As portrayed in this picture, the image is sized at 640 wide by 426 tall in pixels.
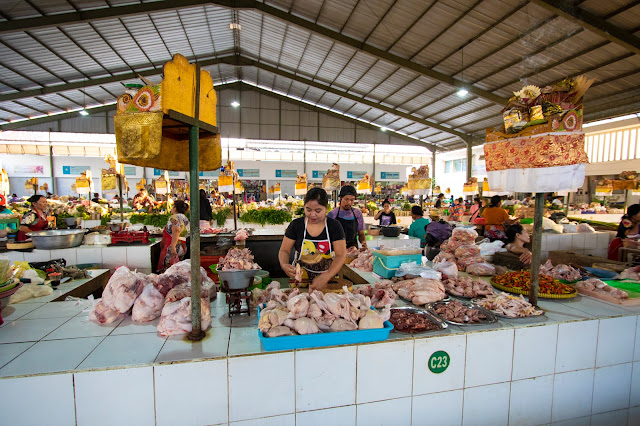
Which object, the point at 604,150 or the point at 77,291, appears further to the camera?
the point at 604,150

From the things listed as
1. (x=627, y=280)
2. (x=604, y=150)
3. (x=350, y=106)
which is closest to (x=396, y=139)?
(x=350, y=106)

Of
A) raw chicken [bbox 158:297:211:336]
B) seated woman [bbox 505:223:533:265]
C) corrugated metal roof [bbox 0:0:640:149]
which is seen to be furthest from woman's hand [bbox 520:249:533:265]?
corrugated metal roof [bbox 0:0:640:149]

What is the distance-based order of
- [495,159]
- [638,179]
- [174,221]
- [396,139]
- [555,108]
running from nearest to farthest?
[555,108] < [495,159] < [174,221] < [638,179] < [396,139]

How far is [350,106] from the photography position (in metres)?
19.8

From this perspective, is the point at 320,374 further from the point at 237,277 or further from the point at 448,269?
the point at 448,269

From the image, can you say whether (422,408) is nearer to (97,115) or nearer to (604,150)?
(604,150)

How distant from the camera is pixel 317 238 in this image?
113 inches

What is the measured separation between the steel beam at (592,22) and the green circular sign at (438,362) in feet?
27.2

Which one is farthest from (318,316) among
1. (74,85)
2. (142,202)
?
(74,85)

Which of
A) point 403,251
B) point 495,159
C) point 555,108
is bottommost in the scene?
point 403,251

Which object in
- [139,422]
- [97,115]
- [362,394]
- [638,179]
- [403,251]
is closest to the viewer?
[139,422]

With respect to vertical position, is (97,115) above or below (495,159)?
above

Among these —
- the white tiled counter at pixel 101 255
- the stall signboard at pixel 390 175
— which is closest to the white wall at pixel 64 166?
the stall signboard at pixel 390 175

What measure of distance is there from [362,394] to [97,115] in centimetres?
2291
